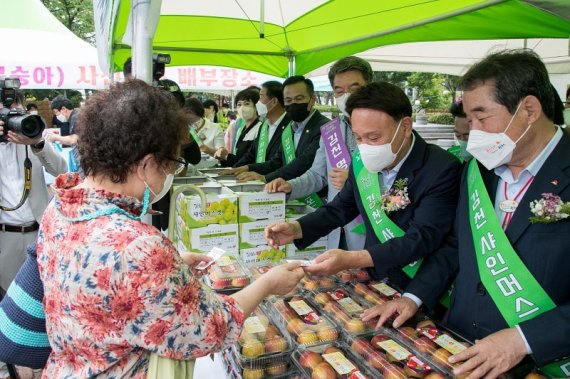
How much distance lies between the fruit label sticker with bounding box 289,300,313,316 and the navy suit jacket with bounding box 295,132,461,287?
1.32 feet

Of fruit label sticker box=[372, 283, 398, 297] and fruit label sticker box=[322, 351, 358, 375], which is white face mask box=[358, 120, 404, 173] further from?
fruit label sticker box=[322, 351, 358, 375]

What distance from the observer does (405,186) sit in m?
2.10

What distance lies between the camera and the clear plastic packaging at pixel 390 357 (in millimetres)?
1328

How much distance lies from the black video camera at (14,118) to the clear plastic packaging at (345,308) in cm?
230

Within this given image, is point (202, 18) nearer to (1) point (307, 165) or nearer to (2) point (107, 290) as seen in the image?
(1) point (307, 165)

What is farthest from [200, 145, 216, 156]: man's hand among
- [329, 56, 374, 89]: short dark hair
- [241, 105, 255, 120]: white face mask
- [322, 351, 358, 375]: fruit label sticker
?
[322, 351, 358, 375]: fruit label sticker

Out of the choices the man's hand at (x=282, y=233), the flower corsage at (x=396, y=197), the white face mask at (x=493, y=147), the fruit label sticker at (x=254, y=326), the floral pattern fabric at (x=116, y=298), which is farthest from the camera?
the man's hand at (x=282, y=233)

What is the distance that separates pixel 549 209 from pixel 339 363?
2.87 ft

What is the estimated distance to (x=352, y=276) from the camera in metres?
2.04

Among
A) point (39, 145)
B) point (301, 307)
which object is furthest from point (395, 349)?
point (39, 145)

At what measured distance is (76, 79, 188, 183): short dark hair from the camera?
3.84ft

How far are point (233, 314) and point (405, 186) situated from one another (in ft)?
3.93

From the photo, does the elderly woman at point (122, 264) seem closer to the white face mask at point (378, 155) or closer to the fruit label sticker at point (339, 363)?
the fruit label sticker at point (339, 363)

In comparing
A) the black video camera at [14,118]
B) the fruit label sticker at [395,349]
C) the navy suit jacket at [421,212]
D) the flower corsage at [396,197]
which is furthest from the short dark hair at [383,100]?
the black video camera at [14,118]
